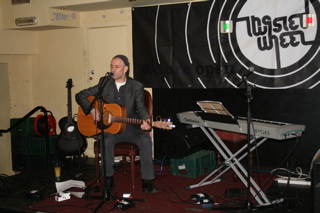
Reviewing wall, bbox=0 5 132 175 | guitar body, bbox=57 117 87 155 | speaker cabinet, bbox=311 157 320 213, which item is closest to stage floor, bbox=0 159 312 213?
guitar body, bbox=57 117 87 155

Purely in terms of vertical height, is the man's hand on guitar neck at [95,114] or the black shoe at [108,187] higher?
the man's hand on guitar neck at [95,114]

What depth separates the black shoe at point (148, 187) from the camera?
4477 millimetres

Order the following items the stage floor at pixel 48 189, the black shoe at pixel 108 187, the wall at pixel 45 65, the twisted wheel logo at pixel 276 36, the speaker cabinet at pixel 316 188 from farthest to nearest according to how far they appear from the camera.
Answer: the wall at pixel 45 65 → the twisted wheel logo at pixel 276 36 → the black shoe at pixel 108 187 → the stage floor at pixel 48 189 → the speaker cabinet at pixel 316 188

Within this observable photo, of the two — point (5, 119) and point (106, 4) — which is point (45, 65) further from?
point (106, 4)

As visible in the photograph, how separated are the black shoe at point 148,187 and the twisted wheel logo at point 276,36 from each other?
185cm

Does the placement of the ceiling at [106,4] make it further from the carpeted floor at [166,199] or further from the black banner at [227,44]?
the carpeted floor at [166,199]

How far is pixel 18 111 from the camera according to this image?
6.65 m

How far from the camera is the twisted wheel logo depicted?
4.62 metres

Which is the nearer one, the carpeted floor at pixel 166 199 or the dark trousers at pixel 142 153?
the carpeted floor at pixel 166 199

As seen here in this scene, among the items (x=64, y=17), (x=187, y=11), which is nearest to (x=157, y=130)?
(x=187, y=11)

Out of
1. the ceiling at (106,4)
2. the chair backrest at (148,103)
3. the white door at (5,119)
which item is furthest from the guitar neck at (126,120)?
the white door at (5,119)

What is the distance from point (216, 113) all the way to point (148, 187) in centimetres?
117

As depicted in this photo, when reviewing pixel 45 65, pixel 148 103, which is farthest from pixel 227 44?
pixel 45 65

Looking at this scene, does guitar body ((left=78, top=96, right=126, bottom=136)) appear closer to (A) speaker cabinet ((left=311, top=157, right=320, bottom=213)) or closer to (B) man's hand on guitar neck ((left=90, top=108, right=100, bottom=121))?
(B) man's hand on guitar neck ((left=90, top=108, right=100, bottom=121))
